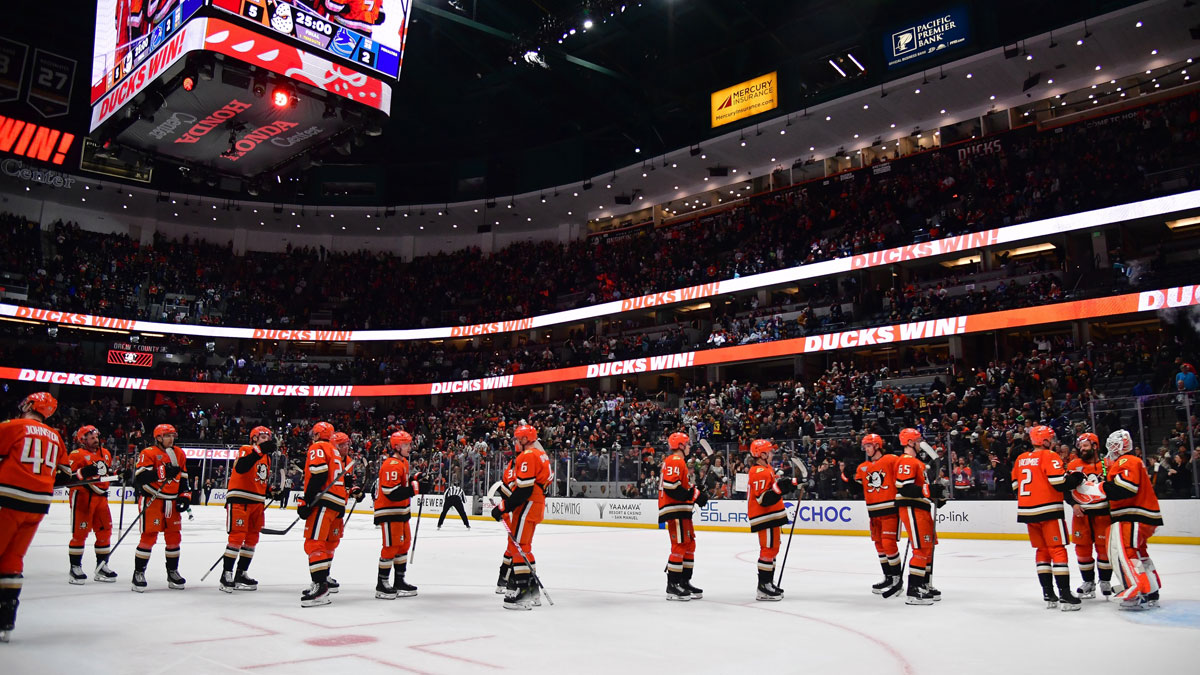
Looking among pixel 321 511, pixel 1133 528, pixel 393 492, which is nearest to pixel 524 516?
pixel 393 492

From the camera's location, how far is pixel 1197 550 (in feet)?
45.0

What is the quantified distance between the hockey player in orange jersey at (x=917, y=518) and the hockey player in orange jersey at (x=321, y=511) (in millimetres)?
5960

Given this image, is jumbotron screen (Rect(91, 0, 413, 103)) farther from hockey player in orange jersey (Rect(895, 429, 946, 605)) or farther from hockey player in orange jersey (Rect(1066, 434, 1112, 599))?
hockey player in orange jersey (Rect(1066, 434, 1112, 599))

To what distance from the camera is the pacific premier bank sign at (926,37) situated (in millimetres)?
29281

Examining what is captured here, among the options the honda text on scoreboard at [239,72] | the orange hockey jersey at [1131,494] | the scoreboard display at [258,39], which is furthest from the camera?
the honda text on scoreboard at [239,72]

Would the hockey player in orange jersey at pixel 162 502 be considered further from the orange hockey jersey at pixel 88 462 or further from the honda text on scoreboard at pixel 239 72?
the honda text on scoreboard at pixel 239 72

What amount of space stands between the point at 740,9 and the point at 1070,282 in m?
17.1

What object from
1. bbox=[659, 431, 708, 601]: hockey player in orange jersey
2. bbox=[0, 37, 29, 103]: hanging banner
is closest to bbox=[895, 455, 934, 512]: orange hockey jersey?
bbox=[659, 431, 708, 601]: hockey player in orange jersey

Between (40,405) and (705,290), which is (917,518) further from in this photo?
(705,290)

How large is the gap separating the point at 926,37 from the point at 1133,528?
27.3 meters

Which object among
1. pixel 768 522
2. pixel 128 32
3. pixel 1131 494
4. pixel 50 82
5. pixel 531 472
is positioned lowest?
pixel 768 522

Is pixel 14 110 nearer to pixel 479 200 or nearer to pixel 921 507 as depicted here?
pixel 479 200

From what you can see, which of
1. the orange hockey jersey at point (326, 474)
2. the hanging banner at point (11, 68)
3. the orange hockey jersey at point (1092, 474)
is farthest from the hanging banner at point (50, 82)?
the orange hockey jersey at point (1092, 474)

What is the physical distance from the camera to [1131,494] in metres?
7.55
